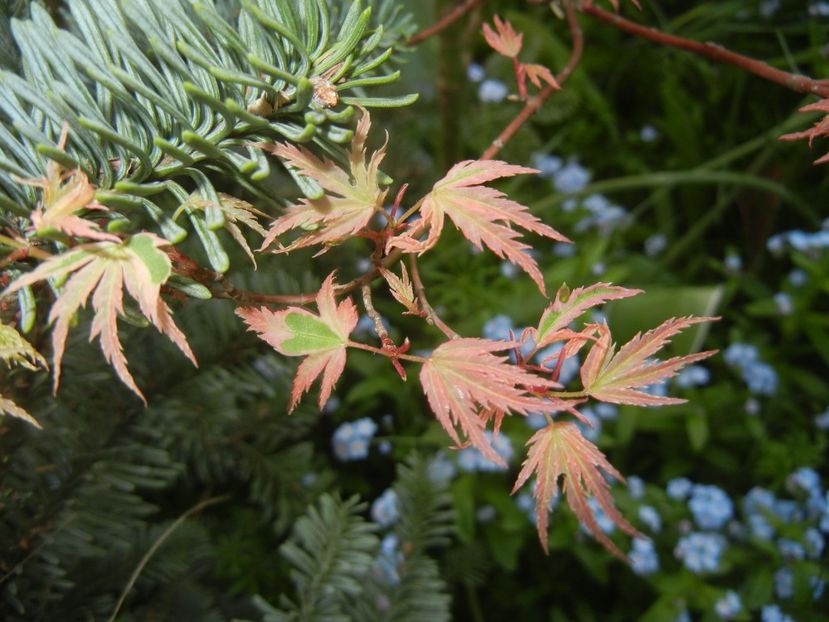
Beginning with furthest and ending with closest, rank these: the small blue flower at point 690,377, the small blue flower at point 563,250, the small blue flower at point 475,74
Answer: the small blue flower at point 475,74, the small blue flower at point 563,250, the small blue flower at point 690,377

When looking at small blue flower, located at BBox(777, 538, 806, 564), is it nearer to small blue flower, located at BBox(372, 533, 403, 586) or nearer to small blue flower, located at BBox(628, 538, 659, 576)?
small blue flower, located at BBox(628, 538, 659, 576)

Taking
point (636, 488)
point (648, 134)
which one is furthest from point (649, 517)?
point (648, 134)

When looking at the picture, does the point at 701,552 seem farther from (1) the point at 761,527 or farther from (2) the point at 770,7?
(2) the point at 770,7

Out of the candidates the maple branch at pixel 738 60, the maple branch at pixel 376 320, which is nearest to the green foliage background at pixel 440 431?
the maple branch at pixel 738 60

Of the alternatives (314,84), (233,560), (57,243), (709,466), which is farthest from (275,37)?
(709,466)

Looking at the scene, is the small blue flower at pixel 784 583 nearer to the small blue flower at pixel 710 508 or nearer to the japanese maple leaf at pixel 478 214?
the small blue flower at pixel 710 508

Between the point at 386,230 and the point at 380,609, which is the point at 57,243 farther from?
the point at 380,609

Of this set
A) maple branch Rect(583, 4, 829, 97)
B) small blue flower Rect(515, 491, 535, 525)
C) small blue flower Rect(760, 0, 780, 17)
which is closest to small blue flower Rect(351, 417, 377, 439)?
small blue flower Rect(515, 491, 535, 525)
